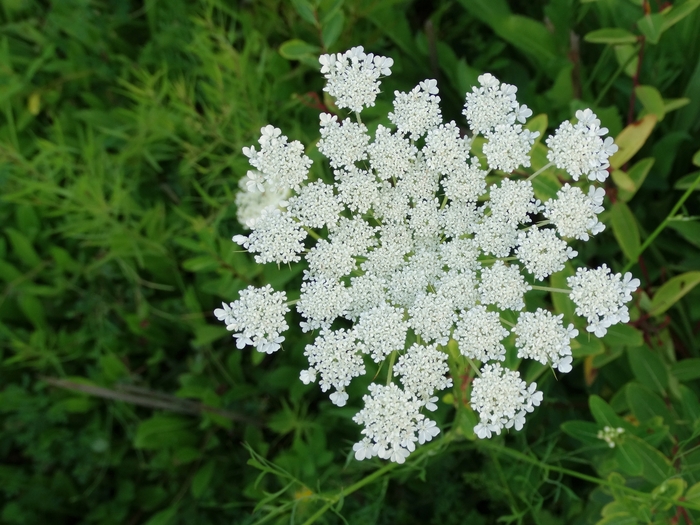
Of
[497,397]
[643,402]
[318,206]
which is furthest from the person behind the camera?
[643,402]

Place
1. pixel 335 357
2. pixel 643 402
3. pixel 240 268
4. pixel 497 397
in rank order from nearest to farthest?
1. pixel 497 397
2. pixel 335 357
3. pixel 643 402
4. pixel 240 268

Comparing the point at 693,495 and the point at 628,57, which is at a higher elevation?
the point at 628,57

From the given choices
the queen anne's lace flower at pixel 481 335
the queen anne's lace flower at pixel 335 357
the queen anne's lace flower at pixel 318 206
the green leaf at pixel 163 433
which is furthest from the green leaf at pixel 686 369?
the green leaf at pixel 163 433

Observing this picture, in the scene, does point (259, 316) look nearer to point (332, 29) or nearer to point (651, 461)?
point (332, 29)

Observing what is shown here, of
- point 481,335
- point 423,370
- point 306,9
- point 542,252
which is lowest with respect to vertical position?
point 423,370

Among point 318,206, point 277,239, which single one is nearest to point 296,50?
point 318,206

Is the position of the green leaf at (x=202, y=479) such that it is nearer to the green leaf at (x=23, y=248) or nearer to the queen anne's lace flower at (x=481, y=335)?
the green leaf at (x=23, y=248)

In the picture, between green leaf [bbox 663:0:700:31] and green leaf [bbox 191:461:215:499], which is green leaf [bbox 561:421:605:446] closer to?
green leaf [bbox 663:0:700:31]
